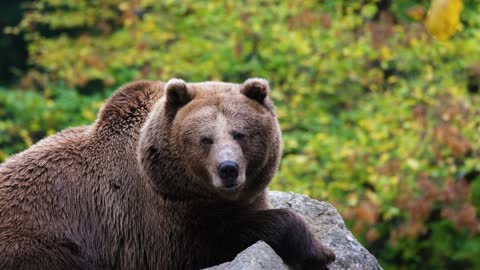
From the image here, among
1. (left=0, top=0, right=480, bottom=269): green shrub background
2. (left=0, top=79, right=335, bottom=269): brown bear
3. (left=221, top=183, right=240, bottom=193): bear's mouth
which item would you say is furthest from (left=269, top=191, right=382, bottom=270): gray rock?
(left=0, top=0, right=480, bottom=269): green shrub background

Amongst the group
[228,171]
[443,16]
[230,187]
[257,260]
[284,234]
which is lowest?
[284,234]

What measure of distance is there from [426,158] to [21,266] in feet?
25.7

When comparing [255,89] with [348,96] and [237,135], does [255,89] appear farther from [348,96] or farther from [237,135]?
[348,96]

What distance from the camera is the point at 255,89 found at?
228 inches

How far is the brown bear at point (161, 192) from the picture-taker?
18.2 feet

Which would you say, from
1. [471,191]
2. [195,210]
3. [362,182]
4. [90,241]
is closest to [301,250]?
[195,210]

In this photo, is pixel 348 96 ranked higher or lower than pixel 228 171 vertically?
lower

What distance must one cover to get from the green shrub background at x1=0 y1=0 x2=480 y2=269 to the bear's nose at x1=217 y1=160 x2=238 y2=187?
249 inches

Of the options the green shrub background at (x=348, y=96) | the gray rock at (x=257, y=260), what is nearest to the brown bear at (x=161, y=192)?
the gray rock at (x=257, y=260)

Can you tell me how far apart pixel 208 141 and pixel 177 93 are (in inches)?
15.3

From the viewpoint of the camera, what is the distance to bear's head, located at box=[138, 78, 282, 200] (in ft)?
18.0

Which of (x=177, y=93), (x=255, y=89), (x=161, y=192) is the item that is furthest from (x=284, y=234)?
(x=177, y=93)

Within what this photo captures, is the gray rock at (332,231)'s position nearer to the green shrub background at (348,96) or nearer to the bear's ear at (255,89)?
the bear's ear at (255,89)

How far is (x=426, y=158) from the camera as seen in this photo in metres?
12.4
